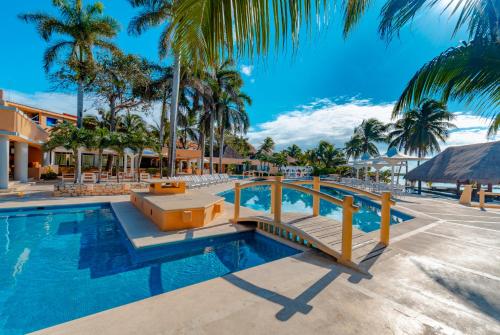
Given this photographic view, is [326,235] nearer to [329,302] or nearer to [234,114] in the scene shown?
[329,302]

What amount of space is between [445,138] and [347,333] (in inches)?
1324

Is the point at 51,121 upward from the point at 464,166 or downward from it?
upward

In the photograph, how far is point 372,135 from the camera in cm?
3434

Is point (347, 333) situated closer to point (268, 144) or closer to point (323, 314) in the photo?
point (323, 314)

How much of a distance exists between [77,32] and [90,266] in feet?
55.3

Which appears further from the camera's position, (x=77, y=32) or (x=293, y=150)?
(x=293, y=150)

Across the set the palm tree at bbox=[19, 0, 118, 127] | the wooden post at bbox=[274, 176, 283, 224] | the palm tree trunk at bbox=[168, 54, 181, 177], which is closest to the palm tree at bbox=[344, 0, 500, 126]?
the wooden post at bbox=[274, 176, 283, 224]

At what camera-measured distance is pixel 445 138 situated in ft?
88.2

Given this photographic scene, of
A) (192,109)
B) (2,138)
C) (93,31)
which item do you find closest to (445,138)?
(192,109)

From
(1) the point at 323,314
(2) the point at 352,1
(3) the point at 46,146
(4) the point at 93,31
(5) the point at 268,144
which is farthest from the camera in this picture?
(5) the point at 268,144

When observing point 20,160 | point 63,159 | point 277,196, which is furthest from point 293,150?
point 277,196

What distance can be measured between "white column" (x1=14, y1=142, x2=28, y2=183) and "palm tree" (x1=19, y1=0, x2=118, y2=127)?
11.3 ft

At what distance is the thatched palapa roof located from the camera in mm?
14420

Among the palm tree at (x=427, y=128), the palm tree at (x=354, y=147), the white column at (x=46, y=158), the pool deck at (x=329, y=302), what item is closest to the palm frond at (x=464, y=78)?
the pool deck at (x=329, y=302)
